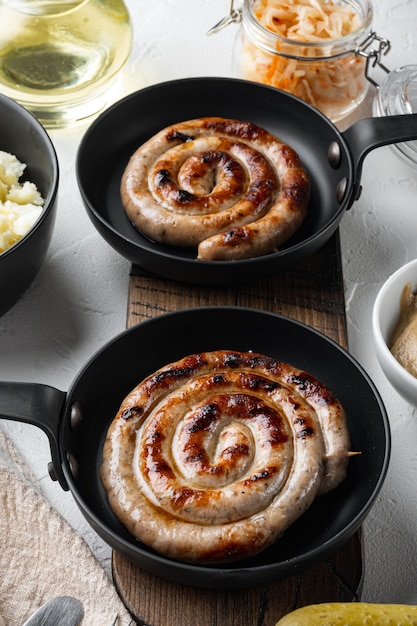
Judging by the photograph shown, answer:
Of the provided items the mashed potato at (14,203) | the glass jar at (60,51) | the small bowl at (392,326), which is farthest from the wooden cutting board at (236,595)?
the glass jar at (60,51)

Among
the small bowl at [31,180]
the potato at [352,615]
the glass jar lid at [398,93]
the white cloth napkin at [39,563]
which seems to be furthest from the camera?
the glass jar lid at [398,93]

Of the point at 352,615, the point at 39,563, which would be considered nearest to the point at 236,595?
the point at 352,615

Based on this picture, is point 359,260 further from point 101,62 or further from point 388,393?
point 101,62

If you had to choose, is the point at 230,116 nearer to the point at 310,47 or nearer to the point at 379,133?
the point at 310,47

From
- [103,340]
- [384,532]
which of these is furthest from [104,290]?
[384,532]

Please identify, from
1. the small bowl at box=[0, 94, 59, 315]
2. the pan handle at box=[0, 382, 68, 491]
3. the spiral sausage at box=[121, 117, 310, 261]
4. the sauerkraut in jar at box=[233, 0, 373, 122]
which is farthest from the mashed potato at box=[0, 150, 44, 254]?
the sauerkraut in jar at box=[233, 0, 373, 122]

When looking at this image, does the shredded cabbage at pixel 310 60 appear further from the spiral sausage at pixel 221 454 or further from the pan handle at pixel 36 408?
the pan handle at pixel 36 408

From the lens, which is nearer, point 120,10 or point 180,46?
point 120,10
